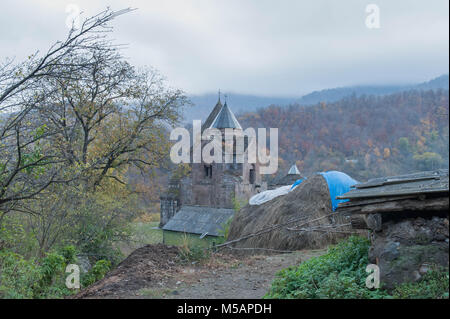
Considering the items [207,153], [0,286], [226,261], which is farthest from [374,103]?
[0,286]

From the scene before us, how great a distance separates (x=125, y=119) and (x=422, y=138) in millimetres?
→ 29965

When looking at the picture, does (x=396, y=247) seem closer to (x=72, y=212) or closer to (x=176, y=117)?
(x=72, y=212)

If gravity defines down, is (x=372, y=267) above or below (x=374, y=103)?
below

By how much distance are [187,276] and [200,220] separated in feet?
48.3

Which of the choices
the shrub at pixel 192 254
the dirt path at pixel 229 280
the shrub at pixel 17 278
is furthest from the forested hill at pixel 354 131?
the shrub at pixel 17 278

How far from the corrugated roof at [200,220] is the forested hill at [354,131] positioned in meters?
23.4

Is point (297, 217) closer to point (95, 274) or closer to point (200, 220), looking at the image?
point (95, 274)

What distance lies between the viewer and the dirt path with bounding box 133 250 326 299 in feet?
19.3

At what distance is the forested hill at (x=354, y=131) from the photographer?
4269 cm

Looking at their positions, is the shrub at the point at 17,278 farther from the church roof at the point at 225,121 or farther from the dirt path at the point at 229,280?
the church roof at the point at 225,121

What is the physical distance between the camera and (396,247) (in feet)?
15.2

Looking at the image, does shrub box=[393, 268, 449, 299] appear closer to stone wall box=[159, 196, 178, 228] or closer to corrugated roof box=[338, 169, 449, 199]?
corrugated roof box=[338, 169, 449, 199]

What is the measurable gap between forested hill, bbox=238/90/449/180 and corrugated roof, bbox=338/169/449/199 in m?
34.5

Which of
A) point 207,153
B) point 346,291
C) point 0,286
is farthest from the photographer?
point 207,153
